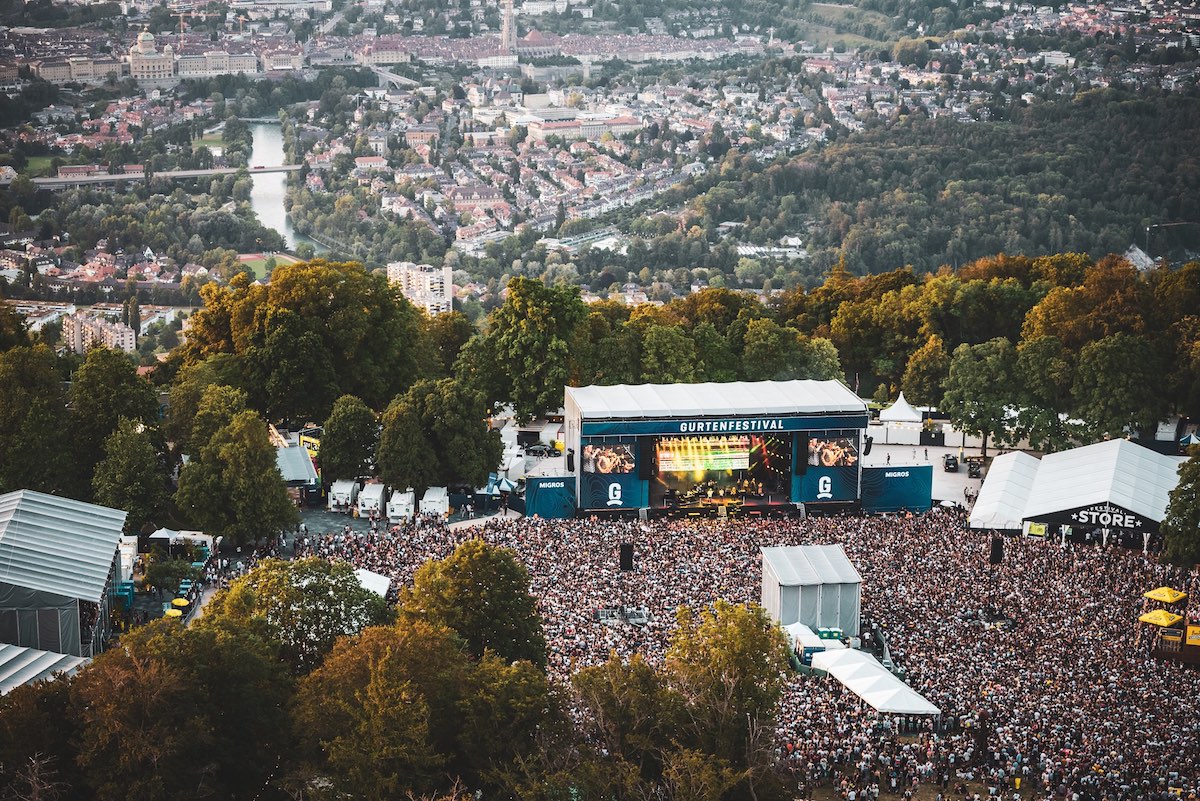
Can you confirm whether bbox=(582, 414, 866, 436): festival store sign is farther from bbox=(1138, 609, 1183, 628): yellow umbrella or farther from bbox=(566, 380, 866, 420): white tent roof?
bbox=(1138, 609, 1183, 628): yellow umbrella

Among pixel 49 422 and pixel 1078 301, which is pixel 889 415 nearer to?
pixel 1078 301

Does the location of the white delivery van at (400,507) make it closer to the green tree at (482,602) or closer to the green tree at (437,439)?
the green tree at (437,439)

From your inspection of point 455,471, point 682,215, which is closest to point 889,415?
point 455,471

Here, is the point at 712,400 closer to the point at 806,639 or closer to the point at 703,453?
the point at 703,453

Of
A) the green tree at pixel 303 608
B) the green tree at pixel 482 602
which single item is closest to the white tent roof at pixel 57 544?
the green tree at pixel 303 608

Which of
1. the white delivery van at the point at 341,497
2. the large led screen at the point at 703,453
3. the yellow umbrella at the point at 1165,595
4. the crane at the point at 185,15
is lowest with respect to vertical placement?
the white delivery van at the point at 341,497

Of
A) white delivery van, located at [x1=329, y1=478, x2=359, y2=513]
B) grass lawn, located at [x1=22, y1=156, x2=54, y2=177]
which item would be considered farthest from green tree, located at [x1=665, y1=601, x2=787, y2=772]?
grass lawn, located at [x1=22, y1=156, x2=54, y2=177]

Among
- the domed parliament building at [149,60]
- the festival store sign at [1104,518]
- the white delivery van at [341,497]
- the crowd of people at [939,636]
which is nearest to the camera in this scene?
the crowd of people at [939,636]

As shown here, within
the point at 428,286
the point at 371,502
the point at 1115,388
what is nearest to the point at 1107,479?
the point at 1115,388
